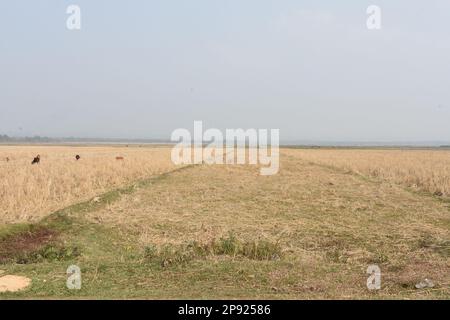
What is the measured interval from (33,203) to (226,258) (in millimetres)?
8538

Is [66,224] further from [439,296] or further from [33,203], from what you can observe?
[439,296]

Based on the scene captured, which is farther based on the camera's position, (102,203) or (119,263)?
(102,203)

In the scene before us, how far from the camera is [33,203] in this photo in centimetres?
1490

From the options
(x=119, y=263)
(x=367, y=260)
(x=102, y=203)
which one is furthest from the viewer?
(x=102, y=203)

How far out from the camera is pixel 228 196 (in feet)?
59.6

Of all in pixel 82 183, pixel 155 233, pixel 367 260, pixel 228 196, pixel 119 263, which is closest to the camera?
pixel 119 263

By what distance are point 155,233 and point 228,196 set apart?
6483 mm

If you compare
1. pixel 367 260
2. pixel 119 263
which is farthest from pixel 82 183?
pixel 367 260
